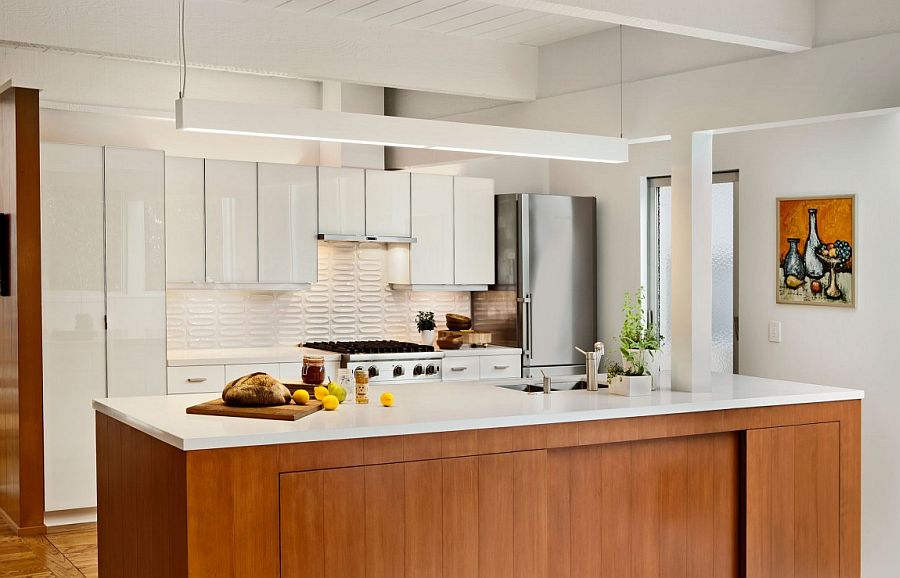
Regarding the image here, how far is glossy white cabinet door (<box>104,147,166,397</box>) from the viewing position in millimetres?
6094

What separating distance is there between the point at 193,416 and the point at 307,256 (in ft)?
9.97

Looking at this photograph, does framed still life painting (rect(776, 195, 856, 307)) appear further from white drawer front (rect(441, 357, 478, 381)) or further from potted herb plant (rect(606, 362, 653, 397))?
white drawer front (rect(441, 357, 478, 381))

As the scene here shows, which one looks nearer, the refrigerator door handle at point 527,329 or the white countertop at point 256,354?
the white countertop at point 256,354

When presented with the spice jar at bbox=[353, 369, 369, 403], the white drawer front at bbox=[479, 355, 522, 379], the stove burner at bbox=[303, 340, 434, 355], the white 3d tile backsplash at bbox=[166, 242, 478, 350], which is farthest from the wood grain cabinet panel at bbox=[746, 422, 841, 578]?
the white 3d tile backsplash at bbox=[166, 242, 478, 350]

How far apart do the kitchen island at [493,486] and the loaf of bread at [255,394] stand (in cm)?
19

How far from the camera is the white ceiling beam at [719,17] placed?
3.88 m

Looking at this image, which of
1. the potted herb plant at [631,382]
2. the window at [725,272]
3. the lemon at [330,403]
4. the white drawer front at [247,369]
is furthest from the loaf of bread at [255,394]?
the window at [725,272]

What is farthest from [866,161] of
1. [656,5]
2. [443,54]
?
[443,54]

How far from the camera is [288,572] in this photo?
352cm

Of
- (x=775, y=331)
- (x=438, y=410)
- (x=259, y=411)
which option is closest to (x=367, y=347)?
(x=775, y=331)

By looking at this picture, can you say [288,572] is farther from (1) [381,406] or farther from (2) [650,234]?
(2) [650,234]

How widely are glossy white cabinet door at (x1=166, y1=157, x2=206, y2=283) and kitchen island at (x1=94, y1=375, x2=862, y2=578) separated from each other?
205cm

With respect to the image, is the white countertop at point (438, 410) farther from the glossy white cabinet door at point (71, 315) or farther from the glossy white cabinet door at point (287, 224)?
the glossy white cabinet door at point (287, 224)

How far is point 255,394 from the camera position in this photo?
397 cm
